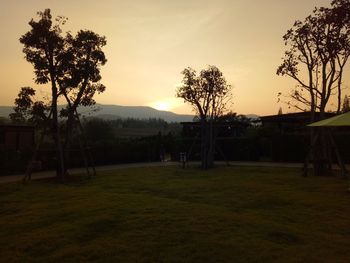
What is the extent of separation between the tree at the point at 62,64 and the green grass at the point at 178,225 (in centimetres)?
597

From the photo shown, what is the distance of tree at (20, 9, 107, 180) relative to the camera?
58.3 ft

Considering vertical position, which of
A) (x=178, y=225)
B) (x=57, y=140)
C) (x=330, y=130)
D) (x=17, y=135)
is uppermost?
(x=17, y=135)

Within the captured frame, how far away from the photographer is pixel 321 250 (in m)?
6.11

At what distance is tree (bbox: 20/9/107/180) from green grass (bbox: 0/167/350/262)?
5968mm

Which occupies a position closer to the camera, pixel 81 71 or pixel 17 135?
pixel 81 71

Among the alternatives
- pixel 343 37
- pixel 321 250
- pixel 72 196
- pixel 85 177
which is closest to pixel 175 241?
pixel 321 250

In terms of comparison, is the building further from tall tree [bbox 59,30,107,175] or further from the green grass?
the green grass

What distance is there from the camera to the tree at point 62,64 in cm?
1778

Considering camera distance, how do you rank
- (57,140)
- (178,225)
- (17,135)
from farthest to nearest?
1. (17,135)
2. (57,140)
3. (178,225)

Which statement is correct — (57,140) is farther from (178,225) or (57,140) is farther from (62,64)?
(178,225)

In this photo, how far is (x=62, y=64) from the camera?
18.3m

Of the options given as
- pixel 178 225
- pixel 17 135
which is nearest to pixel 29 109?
pixel 17 135

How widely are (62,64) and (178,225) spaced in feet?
42.1

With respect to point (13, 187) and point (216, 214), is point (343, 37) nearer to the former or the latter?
point (216, 214)
